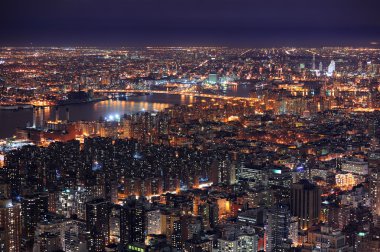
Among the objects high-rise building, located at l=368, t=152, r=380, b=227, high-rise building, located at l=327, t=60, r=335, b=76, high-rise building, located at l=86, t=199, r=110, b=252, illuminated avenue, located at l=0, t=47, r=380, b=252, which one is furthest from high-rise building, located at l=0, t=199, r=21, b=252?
high-rise building, located at l=327, t=60, r=335, b=76

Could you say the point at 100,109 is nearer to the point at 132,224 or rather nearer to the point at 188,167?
the point at 188,167

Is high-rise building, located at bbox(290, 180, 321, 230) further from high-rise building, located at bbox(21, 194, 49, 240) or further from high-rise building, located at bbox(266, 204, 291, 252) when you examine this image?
high-rise building, located at bbox(21, 194, 49, 240)

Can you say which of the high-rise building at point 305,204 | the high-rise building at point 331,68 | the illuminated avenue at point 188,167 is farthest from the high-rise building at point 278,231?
the high-rise building at point 331,68

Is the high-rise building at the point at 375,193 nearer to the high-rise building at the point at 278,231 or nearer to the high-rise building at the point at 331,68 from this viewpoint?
the high-rise building at the point at 278,231

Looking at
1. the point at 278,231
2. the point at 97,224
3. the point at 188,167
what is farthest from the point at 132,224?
the point at 188,167

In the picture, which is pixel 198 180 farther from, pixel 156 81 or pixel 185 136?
pixel 156 81
